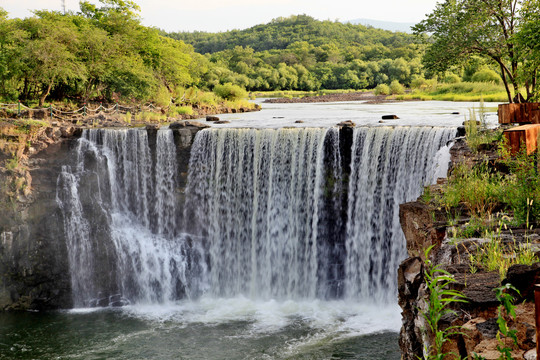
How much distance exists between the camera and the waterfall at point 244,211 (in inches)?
622

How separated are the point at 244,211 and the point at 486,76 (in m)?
27.8

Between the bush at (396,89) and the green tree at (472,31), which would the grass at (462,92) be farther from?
the green tree at (472,31)

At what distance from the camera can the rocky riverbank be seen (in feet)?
13.5

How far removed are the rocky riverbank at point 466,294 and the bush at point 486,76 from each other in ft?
109

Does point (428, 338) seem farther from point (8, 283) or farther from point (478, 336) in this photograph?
point (8, 283)

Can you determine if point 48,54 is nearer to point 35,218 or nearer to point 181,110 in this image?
point 181,110

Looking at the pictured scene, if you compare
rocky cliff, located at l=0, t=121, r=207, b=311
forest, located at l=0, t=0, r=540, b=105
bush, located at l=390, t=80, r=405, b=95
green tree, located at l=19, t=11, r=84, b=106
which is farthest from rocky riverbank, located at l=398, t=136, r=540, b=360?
bush, located at l=390, t=80, r=405, b=95

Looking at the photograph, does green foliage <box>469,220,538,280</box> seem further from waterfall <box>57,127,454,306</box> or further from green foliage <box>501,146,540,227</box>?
waterfall <box>57,127,454,306</box>

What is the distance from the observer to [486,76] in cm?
3850

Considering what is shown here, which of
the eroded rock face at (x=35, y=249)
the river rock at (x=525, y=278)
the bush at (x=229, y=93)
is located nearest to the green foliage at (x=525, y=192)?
the river rock at (x=525, y=278)

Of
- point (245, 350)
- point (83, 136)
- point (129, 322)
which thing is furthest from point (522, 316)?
point (83, 136)

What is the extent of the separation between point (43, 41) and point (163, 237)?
12301mm

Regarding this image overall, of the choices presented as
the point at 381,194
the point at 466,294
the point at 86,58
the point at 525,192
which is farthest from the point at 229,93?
the point at 466,294

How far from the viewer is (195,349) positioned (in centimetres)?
1288
